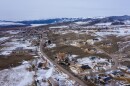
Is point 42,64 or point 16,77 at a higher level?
point 42,64

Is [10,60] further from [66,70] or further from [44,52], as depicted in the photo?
[66,70]

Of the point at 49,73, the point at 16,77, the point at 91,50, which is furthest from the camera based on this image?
the point at 91,50

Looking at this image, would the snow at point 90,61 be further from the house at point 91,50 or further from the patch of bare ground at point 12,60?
the patch of bare ground at point 12,60

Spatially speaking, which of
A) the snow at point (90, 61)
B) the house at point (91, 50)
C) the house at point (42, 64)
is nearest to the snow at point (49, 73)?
the house at point (42, 64)

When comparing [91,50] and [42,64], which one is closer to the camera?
[42,64]

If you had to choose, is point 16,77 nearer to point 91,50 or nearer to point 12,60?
point 12,60

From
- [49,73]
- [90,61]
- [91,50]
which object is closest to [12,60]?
[49,73]

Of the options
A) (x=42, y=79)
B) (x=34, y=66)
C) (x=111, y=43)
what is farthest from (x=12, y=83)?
(x=111, y=43)
